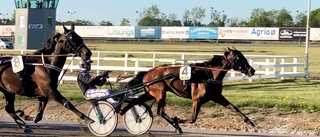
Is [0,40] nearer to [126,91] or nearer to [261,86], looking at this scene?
[261,86]

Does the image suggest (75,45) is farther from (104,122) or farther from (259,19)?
(259,19)

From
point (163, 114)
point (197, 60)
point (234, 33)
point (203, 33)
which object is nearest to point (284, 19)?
point (203, 33)

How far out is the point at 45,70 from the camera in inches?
392

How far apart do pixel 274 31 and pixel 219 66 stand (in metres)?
71.3

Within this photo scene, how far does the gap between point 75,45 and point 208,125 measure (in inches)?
142

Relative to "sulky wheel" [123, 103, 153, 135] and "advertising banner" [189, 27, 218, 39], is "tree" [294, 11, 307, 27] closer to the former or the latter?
"advertising banner" [189, 27, 218, 39]

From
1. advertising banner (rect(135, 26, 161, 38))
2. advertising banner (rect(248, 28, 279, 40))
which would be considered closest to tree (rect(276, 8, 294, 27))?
advertising banner (rect(248, 28, 279, 40))

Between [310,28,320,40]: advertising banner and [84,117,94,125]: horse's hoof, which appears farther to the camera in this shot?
[310,28,320,40]: advertising banner

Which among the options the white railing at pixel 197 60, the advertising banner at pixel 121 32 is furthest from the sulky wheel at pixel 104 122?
the advertising banner at pixel 121 32

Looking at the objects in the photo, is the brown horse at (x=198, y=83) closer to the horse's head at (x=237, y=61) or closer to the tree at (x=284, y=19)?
the horse's head at (x=237, y=61)

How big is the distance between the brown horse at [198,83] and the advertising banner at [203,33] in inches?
2904

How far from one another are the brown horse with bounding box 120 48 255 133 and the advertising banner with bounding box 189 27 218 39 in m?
73.8

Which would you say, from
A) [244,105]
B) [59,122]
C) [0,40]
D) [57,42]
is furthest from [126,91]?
[0,40]

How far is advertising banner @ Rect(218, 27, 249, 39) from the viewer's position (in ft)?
269
